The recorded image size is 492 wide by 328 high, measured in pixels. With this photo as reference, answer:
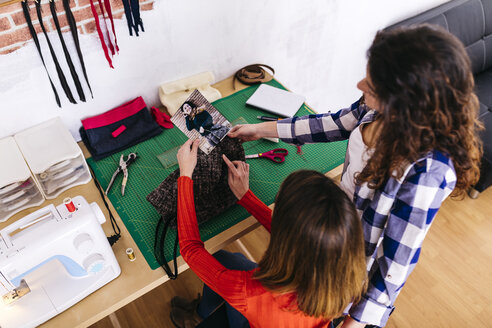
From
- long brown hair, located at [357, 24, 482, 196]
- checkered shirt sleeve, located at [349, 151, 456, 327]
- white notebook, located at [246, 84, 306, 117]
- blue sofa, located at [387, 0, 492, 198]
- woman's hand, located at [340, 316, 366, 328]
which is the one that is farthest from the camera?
blue sofa, located at [387, 0, 492, 198]

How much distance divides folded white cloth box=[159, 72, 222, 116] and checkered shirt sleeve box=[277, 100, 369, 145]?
1.45 feet

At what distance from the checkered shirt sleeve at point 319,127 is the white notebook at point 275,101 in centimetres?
23

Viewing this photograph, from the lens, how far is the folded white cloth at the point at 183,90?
1.59 metres

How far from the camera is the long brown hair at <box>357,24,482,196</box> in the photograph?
2.47 ft

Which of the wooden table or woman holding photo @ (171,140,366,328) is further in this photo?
the wooden table

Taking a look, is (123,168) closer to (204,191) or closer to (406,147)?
(204,191)

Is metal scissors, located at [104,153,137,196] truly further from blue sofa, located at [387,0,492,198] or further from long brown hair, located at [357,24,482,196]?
blue sofa, located at [387,0,492,198]

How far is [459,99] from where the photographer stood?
2.59ft

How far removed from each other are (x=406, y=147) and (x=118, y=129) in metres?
1.09

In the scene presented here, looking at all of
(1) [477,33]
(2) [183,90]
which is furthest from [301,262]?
(1) [477,33]

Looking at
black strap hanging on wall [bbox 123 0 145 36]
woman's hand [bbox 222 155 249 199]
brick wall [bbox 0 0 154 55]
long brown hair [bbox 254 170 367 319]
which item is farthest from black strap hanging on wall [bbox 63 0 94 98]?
long brown hair [bbox 254 170 367 319]

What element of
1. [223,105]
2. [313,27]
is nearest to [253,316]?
[223,105]

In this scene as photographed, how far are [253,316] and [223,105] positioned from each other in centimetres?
95

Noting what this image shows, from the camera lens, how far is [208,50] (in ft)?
5.49
